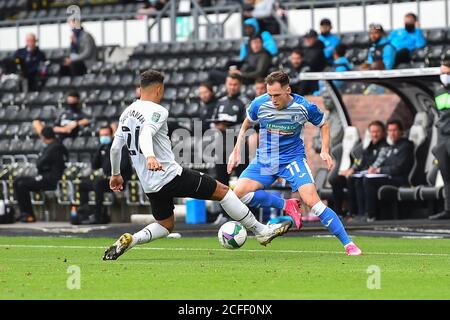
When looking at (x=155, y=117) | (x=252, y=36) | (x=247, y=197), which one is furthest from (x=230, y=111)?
(x=155, y=117)

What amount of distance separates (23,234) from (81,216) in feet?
11.3

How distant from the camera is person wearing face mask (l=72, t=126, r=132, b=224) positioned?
23.7 meters

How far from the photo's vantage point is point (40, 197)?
26.0 m

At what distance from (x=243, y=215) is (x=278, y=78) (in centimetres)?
161

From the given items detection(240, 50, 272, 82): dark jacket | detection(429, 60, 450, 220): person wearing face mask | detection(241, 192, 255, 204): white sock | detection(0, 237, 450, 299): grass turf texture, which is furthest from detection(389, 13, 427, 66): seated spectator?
detection(241, 192, 255, 204): white sock

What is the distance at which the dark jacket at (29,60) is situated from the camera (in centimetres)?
3044

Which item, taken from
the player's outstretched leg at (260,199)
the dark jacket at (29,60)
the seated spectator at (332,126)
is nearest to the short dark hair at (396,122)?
the seated spectator at (332,126)

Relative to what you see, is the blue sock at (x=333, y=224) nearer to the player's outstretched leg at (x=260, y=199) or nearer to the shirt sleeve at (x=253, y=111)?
the player's outstretched leg at (x=260, y=199)

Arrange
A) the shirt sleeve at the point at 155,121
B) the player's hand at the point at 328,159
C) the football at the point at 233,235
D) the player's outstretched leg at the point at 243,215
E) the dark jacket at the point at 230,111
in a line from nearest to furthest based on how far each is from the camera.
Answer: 1. the shirt sleeve at the point at 155,121
2. the player's outstretched leg at the point at 243,215
3. the player's hand at the point at 328,159
4. the football at the point at 233,235
5. the dark jacket at the point at 230,111

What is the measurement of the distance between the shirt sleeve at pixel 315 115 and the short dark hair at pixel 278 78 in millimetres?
449

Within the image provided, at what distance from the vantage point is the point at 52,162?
24828mm

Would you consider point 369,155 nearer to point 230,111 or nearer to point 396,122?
point 396,122
